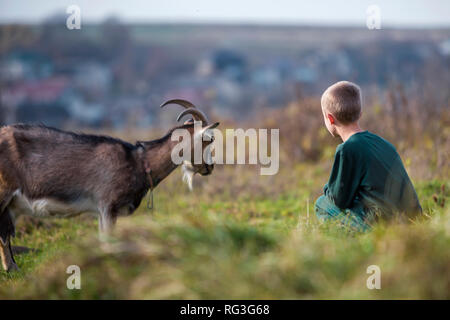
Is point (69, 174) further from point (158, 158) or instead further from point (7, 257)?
point (7, 257)

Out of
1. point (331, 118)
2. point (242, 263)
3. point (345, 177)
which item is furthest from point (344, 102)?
point (242, 263)

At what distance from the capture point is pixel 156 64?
49.8m

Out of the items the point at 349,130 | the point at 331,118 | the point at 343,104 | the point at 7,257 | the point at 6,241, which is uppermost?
the point at 343,104

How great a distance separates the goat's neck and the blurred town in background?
27115 mm

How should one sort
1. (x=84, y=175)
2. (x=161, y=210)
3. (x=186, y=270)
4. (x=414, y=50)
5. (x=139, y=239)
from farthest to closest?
(x=414, y=50) → (x=161, y=210) → (x=84, y=175) → (x=139, y=239) → (x=186, y=270)

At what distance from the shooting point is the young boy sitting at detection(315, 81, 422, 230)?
500 centimetres

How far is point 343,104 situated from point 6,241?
4.21m

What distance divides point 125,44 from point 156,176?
158 ft

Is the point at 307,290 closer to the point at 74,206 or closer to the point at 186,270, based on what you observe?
the point at 186,270

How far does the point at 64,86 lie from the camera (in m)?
42.6

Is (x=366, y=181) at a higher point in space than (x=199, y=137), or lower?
lower

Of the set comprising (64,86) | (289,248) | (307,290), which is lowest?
(307,290)

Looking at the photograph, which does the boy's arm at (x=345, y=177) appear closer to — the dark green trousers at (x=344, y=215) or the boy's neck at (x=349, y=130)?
the dark green trousers at (x=344, y=215)

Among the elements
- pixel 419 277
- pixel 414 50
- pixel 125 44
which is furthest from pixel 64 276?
pixel 125 44
